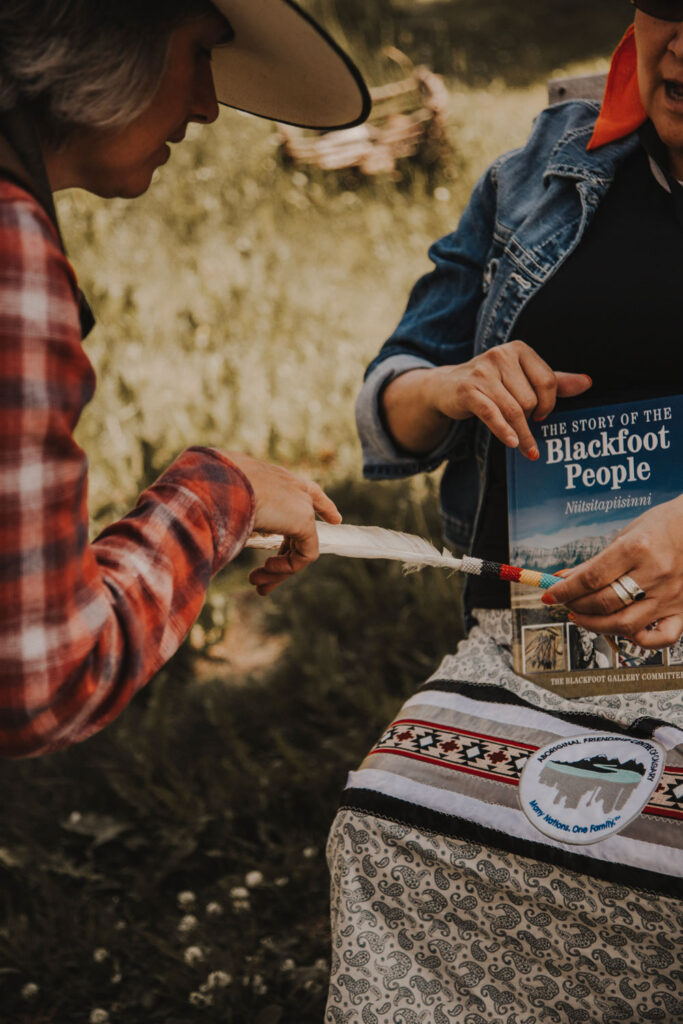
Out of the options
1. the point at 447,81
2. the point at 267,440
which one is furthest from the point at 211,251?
the point at 447,81

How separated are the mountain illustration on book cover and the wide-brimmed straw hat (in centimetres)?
58

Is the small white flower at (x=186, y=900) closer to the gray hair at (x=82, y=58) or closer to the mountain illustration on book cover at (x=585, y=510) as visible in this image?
the mountain illustration on book cover at (x=585, y=510)

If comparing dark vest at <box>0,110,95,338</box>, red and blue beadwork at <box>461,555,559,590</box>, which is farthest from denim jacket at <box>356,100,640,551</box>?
dark vest at <box>0,110,95,338</box>

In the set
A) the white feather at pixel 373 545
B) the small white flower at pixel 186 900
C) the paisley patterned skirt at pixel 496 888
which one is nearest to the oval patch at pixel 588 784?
the paisley patterned skirt at pixel 496 888

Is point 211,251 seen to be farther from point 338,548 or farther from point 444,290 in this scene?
point 338,548

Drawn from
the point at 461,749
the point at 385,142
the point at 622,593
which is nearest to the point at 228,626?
the point at 461,749

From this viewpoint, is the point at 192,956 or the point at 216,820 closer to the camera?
the point at 192,956

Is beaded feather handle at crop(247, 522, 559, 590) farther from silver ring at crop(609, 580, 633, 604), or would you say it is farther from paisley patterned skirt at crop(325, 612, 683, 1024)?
paisley patterned skirt at crop(325, 612, 683, 1024)

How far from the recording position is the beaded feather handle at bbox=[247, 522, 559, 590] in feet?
5.16

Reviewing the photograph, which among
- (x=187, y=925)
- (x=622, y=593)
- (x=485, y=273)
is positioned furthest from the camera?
(x=187, y=925)

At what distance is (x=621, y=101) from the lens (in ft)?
6.27

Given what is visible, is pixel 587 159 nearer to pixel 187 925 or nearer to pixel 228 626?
pixel 187 925

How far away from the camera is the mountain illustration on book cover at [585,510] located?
64.7 inches

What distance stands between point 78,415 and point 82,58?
40 cm
